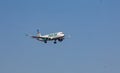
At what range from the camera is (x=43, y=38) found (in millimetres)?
168125

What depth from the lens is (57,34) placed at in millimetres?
165500

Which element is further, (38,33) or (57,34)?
(38,33)

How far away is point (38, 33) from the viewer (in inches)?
7347

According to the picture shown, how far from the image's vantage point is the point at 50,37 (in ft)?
530

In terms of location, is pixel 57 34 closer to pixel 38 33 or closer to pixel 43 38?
pixel 43 38

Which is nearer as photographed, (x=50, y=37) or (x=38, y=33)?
(x=50, y=37)

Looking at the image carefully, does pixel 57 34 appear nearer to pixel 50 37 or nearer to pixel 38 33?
pixel 50 37

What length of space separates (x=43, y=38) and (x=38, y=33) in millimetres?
19065

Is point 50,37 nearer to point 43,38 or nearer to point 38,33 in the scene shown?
point 43,38

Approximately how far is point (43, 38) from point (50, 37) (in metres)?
7.51

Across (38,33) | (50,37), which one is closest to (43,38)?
(50,37)

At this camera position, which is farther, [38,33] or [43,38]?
[38,33]

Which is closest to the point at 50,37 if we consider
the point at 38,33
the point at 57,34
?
the point at 57,34
